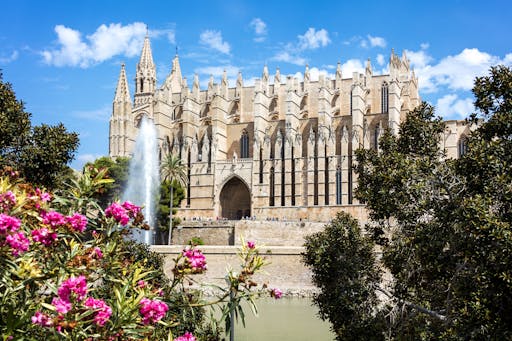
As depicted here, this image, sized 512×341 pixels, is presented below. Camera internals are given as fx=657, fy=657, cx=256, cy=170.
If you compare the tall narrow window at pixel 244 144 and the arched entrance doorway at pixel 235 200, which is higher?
the tall narrow window at pixel 244 144

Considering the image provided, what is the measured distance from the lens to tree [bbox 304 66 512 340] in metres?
9.27

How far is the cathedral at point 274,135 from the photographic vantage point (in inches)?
1832

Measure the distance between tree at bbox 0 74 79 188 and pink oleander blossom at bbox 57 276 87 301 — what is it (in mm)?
10510

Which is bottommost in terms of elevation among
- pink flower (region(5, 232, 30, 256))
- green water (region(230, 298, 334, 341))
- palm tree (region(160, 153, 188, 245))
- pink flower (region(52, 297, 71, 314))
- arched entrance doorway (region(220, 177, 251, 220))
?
green water (region(230, 298, 334, 341))

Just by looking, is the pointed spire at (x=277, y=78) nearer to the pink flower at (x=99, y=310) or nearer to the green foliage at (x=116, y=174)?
the green foliage at (x=116, y=174)

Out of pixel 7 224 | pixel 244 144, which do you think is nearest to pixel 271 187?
pixel 244 144

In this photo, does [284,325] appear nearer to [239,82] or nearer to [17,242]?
[17,242]

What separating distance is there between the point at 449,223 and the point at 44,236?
6965mm

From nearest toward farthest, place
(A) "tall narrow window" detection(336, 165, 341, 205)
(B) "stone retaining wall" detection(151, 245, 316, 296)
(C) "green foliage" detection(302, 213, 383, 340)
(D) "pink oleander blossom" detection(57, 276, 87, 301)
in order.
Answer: (D) "pink oleander blossom" detection(57, 276, 87, 301) < (C) "green foliage" detection(302, 213, 383, 340) < (B) "stone retaining wall" detection(151, 245, 316, 296) < (A) "tall narrow window" detection(336, 165, 341, 205)

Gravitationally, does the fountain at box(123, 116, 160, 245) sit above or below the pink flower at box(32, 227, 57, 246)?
above

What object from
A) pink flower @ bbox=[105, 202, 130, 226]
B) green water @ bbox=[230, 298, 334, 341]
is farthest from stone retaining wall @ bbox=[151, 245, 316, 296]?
pink flower @ bbox=[105, 202, 130, 226]

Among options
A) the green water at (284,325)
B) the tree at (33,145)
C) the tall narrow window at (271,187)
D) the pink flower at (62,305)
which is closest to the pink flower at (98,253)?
the pink flower at (62,305)

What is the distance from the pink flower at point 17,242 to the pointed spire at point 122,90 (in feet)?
161

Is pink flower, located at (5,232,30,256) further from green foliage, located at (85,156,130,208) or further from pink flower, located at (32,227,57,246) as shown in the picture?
green foliage, located at (85,156,130,208)
